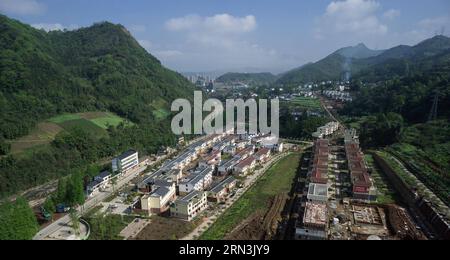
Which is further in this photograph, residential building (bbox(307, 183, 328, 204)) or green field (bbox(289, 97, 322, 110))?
green field (bbox(289, 97, 322, 110))

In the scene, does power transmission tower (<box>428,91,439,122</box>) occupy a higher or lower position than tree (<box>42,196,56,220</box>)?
higher

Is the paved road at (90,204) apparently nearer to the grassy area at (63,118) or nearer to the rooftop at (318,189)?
the grassy area at (63,118)

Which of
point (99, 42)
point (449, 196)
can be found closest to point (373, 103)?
point (449, 196)

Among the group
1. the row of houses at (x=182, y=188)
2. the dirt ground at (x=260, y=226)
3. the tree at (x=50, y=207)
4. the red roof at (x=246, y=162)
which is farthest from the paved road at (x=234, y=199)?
the tree at (x=50, y=207)

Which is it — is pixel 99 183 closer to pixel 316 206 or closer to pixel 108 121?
pixel 316 206

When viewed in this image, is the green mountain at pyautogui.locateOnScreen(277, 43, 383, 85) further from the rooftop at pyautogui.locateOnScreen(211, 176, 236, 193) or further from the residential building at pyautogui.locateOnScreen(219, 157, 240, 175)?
the rooftop at pyautogui.locateOnScreen(211, 176, 236, 193)

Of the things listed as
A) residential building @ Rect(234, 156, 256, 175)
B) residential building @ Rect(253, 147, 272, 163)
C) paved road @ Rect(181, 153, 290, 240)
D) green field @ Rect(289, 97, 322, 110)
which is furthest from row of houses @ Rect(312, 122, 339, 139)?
green field @ Rect(289, 97, 322, 110)

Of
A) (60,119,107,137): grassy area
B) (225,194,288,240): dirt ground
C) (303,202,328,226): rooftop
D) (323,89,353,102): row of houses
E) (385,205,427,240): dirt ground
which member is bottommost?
(225,194,288,240): dirt ground
